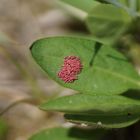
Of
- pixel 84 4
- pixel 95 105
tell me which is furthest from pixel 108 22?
pixel 95 105

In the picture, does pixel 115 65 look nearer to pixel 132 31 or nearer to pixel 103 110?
pixel 103 110

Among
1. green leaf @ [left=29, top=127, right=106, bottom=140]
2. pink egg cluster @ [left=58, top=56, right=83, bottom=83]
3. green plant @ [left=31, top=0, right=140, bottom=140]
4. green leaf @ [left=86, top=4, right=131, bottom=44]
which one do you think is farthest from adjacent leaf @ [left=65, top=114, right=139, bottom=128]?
green leaf @ [left=86, top=4, right=131, bottom=44]

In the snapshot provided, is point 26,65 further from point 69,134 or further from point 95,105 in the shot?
point 95,105

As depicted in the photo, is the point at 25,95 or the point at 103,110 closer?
the point at 103,110

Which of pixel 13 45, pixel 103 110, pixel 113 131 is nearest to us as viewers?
pixel 103 110

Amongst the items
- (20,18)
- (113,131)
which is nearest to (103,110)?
(113,131)

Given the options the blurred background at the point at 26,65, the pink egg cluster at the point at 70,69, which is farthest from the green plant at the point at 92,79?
the blurred background at the point at 26,65

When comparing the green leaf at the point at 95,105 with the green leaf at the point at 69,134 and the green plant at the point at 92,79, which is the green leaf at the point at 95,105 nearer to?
the green plant at the point at 92,79
